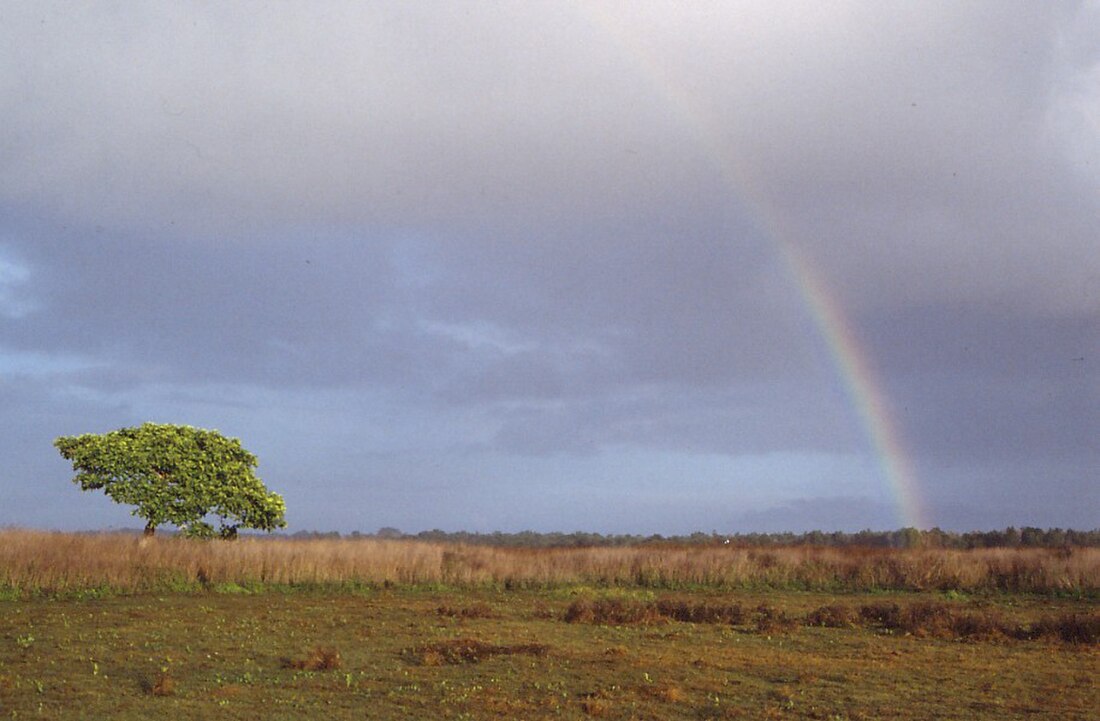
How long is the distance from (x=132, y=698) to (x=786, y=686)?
Answer: 9.83 meters

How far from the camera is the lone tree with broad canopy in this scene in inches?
1602

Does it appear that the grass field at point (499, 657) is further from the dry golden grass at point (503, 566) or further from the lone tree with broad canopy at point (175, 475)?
the lone tree with broad canopy at point (175, 475)

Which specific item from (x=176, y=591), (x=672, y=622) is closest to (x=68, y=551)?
(x=176, y=591)

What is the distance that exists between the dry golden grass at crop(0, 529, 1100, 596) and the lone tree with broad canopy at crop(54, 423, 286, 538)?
3.55 meters

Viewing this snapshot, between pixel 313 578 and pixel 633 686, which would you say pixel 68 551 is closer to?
pixel 313 578

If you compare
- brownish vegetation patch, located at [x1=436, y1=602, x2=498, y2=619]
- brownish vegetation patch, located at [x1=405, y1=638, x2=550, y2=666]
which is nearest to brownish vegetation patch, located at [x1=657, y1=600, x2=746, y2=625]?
brownish vegetation patch, located at [x1=436, y1=602, x2=498, y2=619]

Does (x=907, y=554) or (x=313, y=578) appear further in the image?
(x=907, y=554)

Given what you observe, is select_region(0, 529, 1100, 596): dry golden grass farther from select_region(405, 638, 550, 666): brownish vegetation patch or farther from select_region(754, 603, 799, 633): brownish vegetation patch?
select_region(405, 638, 550, 666): brownish vegetation patch

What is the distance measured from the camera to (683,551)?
45188 millimetres

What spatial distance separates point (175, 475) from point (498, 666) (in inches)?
1068

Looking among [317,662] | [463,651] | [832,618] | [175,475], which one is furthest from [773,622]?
[175,475]

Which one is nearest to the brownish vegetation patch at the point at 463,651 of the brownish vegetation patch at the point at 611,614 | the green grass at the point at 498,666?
the green grass at the point at 498,666

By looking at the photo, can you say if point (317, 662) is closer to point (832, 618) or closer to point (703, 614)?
point (703, 614)

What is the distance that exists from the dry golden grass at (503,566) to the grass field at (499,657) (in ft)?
1.06
